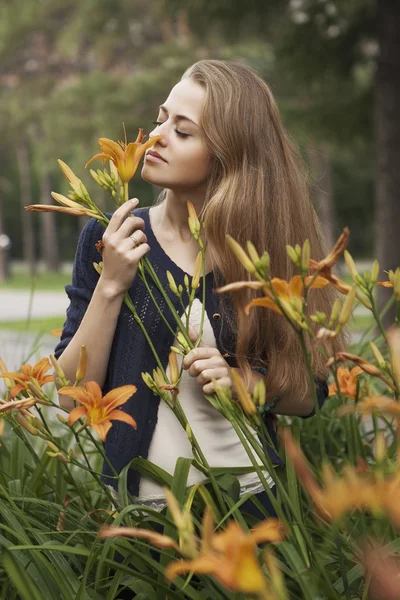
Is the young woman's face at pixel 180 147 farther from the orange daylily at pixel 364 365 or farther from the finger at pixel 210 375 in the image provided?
the orange daylily at pixel 364 365

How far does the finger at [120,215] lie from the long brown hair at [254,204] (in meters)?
0.19

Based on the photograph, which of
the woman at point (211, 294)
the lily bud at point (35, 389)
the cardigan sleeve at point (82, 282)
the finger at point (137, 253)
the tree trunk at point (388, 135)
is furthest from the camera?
the tree trunk at point (388, 135)

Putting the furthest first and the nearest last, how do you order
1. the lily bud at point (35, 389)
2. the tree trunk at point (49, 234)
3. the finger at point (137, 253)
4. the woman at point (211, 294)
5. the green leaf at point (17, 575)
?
the tree trunk at point (49, 234) → the woman at point (211, 294) → the finger at point (137, 253) → the lily bud at point (35, 389) → the green leaf at point (17, 575)

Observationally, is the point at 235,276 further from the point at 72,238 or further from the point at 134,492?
the point at 72,238

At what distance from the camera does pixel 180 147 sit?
1.44 meters

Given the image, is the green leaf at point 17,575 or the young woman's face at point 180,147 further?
Result: the young woman's face at point 180,147

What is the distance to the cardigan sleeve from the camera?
5.03ft

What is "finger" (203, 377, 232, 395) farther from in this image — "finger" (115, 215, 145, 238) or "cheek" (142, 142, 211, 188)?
"cheek" (142, 142, 211, 188)

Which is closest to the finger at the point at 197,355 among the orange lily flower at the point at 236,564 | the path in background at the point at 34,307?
the orange lily flower at the point at 236,564

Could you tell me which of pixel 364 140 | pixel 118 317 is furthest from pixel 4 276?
pixel 118 317

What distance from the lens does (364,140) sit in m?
8.20

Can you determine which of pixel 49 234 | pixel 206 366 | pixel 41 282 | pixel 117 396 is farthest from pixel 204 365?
pixel 49 234

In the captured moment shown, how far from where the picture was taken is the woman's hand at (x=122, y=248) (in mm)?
1277

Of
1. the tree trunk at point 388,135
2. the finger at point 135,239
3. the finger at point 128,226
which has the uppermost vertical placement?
the finger at point 128,226
